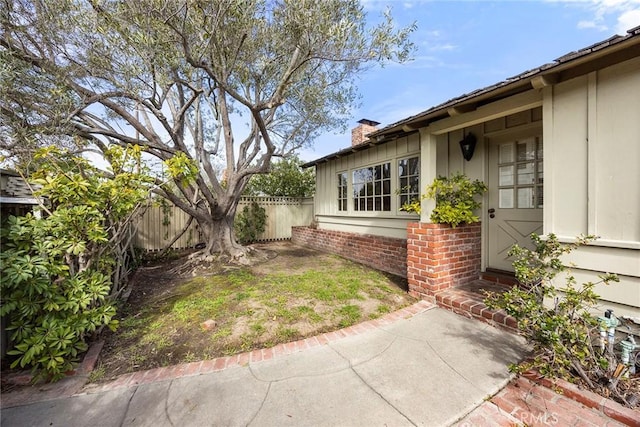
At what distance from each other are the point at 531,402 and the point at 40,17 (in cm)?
815

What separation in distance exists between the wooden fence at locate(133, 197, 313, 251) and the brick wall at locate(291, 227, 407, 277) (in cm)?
222

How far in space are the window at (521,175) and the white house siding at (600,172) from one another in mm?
1162

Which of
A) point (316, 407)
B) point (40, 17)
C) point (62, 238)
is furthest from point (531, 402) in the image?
point (40, 17)

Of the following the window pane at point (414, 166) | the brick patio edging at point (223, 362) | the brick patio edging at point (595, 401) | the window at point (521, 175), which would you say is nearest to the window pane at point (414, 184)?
the window pane at point (414, 166)

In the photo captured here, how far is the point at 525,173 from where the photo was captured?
4.06 meters

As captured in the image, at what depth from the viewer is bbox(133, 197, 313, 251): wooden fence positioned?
8.09 metres

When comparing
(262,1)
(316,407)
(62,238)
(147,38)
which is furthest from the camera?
(262,1)

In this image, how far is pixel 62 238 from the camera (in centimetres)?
246

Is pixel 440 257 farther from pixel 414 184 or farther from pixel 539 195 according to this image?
pixel 414 184

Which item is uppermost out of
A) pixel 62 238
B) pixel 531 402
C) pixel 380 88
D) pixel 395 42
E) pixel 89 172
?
pixel 380 88

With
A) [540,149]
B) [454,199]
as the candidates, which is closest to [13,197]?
[454,199]

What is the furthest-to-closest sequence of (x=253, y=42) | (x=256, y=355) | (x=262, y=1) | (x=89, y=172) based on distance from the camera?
1. (x=253, y=42)
2. (x=262, y=1)
3. (x=89, y=172)
4. (x=256, y=355)

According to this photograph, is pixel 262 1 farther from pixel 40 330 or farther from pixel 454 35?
pixel 40 330

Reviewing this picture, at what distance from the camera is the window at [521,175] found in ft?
12.9
